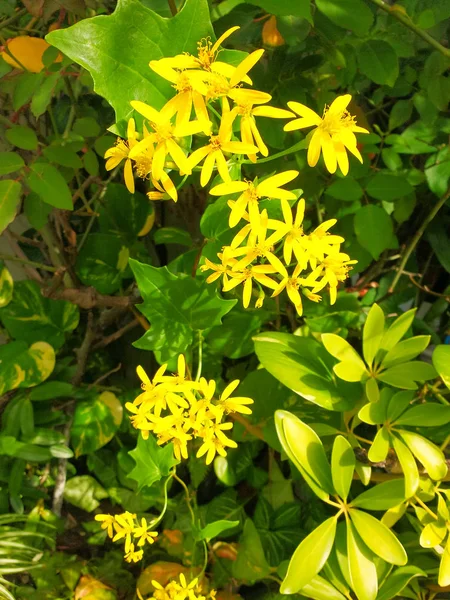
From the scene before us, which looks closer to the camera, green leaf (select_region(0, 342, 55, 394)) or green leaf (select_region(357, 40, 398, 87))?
green leaf (select_region(357, 40, 398, 87))

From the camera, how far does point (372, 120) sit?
0.89 metres

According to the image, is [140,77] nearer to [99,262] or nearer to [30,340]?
[99,262]

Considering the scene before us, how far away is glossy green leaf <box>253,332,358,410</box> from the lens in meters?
0.53

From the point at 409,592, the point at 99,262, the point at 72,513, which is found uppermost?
the point at 99,262

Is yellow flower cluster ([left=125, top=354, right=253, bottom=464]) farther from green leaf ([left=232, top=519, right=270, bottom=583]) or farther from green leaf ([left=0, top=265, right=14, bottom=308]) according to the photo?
green leaf ([left=0, top=265, right=14, bottom=308])

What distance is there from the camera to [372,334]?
0.55 meters

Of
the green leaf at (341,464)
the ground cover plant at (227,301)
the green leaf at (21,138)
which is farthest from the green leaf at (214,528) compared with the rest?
the green leaf at (21,138)

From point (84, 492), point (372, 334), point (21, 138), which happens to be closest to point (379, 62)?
point (372, 334)

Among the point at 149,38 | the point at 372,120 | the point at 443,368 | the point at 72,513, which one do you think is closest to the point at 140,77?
the point at 149,38

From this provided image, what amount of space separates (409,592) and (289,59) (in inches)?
26.5

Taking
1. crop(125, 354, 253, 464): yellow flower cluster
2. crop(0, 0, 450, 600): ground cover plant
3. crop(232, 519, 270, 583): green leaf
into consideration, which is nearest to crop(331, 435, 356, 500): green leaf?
crop(0, 0, 450, 600): ground cover plant

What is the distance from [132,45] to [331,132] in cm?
16

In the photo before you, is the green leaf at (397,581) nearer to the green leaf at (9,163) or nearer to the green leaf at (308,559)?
the green leaf at (308,559)

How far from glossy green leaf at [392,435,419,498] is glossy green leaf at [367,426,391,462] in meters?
0.01
